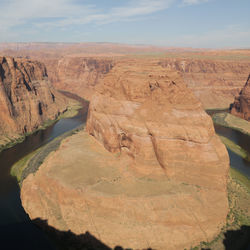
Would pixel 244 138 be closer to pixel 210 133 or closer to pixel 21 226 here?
pixel 210 133

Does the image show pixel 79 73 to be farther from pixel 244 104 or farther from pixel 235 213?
pixel 235 213

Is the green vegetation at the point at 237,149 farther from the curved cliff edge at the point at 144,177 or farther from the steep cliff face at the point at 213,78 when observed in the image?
the steep cliff face at the point at 213,78

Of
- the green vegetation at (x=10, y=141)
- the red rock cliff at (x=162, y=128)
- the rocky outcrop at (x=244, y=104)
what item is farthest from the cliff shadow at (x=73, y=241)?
the rocky outcrop at (x=244, y=104)

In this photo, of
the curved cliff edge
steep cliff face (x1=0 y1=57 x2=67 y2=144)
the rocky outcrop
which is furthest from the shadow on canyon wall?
the rocky outcrop

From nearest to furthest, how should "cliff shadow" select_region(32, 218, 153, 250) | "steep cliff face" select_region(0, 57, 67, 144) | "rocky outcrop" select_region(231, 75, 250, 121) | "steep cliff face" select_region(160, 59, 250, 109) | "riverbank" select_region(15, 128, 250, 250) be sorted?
"cliff shadow" select_region(32, 218, 153, 250) → "riverbank" select_region(15, 128, 250, 250) → "steep cliff face" select_region(0, 57, 67, 144) → "rocky outcrop" select_region(231, 75, 250, 121) → "steep cliff face" select_region(160, 59, 250, 109)

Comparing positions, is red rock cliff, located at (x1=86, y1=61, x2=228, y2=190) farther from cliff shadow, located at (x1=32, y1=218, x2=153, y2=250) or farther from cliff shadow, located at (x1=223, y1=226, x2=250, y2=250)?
cliff shadow, located at (x1=32, y1=218, x2=153, y2=250)

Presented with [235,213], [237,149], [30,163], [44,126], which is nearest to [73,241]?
[235,213]
